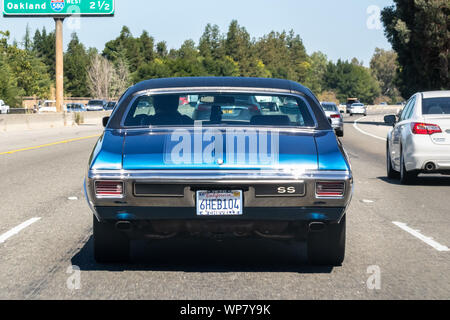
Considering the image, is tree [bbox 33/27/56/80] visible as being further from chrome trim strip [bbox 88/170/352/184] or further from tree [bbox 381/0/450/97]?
chrome trim strip [bbox 88/170/352/184]

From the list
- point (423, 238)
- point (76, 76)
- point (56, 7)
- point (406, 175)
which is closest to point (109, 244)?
point (423, 238)

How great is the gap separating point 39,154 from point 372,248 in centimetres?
1507

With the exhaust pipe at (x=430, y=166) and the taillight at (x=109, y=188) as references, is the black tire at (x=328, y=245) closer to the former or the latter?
the taillight at (x=109, y=188)

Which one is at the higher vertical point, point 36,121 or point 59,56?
point 59,56

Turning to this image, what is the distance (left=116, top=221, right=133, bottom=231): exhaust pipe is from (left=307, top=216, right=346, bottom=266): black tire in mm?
1431

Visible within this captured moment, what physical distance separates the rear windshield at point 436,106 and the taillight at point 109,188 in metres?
8.54

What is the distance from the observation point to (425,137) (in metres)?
12.9

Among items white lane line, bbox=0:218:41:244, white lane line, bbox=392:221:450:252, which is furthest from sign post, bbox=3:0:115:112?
white lane line, bbox=392:221:450:252

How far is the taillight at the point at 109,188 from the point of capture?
19.1ft

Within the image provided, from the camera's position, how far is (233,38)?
199875 mm

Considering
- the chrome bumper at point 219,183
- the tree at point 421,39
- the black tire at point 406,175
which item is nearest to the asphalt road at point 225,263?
the chrome bumper at point 219,183

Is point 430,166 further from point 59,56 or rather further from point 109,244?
point 59,56

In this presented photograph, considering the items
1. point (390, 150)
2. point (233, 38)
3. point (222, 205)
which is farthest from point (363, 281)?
point (233, 38)

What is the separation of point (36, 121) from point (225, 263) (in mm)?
34905
